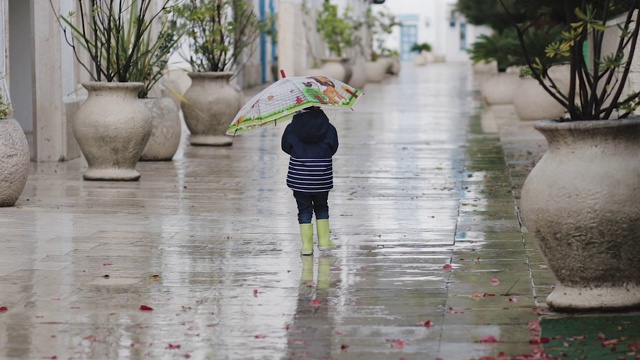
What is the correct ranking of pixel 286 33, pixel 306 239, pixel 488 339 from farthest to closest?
pixel 286 33, pixel 306 239, pixel 488 339

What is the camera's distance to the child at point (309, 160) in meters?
8.71

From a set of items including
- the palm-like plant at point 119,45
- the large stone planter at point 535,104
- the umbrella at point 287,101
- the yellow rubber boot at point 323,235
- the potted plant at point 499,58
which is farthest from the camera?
the potted plant at point 499,58

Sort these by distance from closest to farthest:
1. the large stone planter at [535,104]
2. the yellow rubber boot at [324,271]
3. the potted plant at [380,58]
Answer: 1. the yellow rubber boot at [324,271]
2. the large stone planter at [535,104]
3. the potted plant at [380,58]

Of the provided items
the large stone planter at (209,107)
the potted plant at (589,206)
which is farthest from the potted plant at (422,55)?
the potted plant at (589,206)

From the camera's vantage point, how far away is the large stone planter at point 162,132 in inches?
591

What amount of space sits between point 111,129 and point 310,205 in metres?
4.64

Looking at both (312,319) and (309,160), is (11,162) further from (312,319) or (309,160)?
(312,319)

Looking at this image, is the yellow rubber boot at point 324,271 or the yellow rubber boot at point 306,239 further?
the yellow rubber boot at point 306,239

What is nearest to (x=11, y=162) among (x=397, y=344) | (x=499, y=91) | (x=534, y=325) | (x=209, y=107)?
(x=397, y=344)

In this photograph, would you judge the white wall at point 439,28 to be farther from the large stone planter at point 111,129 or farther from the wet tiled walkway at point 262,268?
the large stone planter at point 111,129

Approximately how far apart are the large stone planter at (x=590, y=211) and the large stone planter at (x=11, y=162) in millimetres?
5686

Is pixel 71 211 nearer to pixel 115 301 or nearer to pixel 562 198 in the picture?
pixel 115 301

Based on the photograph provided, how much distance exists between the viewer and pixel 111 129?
12930 millimetres

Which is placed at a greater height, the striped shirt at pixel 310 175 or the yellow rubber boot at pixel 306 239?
the striped shirt at pixel 310 175
